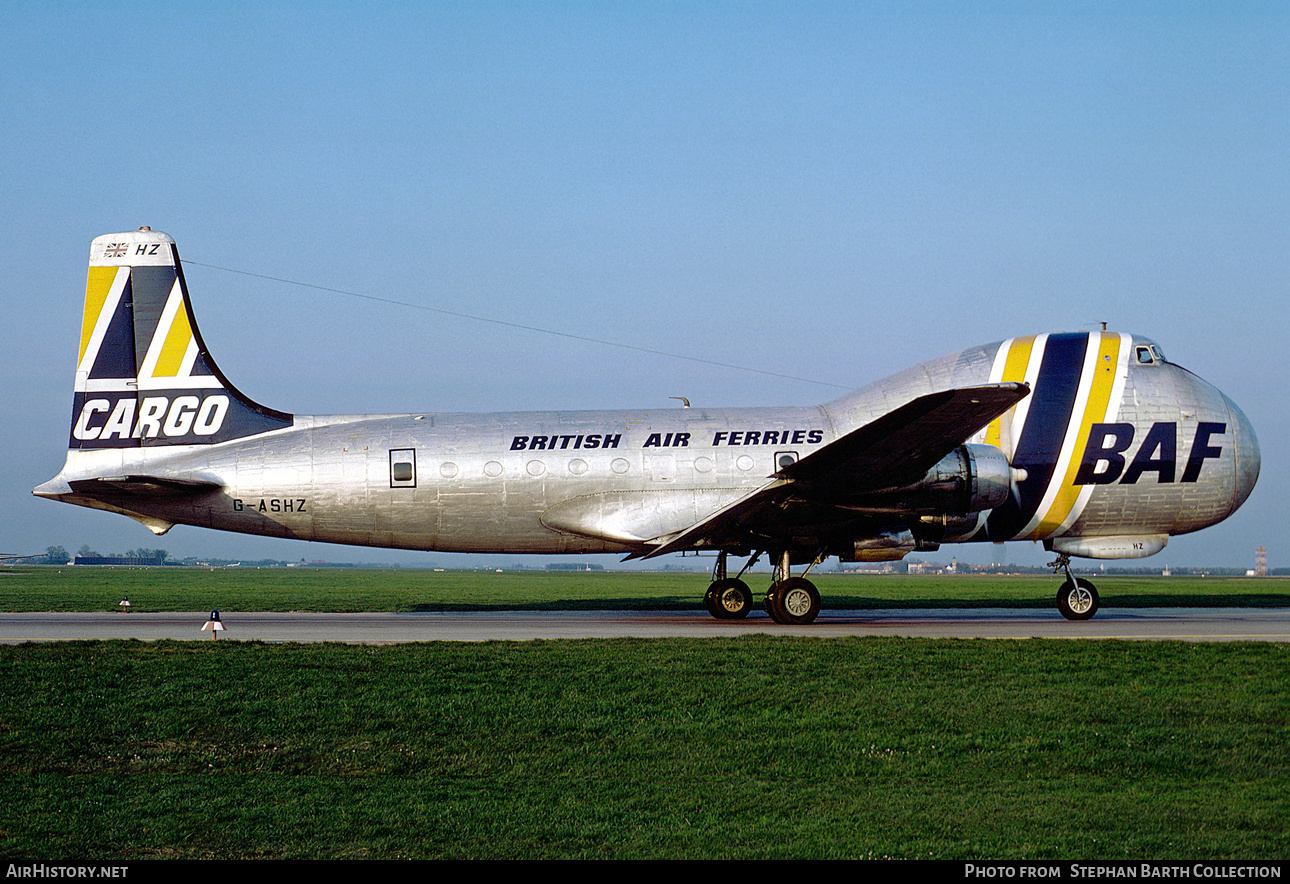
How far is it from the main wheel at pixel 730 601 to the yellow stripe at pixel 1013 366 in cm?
640

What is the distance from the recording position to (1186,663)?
1456 cm

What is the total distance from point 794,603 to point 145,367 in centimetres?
1566

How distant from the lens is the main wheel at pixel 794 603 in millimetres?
21141

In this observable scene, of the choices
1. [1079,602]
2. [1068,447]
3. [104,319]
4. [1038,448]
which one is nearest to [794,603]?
[1038,448]

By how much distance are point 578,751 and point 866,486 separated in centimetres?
1120

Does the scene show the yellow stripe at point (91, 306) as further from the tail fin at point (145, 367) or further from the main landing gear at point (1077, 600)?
the main landing gear at point (1077, 600)

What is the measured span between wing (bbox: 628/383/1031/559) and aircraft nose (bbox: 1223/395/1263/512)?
322 inches

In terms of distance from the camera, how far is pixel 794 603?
21203 millimetres

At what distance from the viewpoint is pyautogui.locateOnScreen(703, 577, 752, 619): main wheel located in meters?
23.5

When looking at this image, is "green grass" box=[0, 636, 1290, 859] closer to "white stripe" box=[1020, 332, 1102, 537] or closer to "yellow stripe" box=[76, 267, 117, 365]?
"white stripe" box=[1020, 332, 1102, 537]

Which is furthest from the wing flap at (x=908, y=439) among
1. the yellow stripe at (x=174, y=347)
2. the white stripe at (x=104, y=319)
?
the white stripe at (x=104, y=319)

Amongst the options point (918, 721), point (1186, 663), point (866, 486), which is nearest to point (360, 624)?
point (866, 486)

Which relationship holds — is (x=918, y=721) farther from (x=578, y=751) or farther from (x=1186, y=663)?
(x=1186, y=663)

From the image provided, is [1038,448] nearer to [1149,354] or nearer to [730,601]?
[1149,354]
